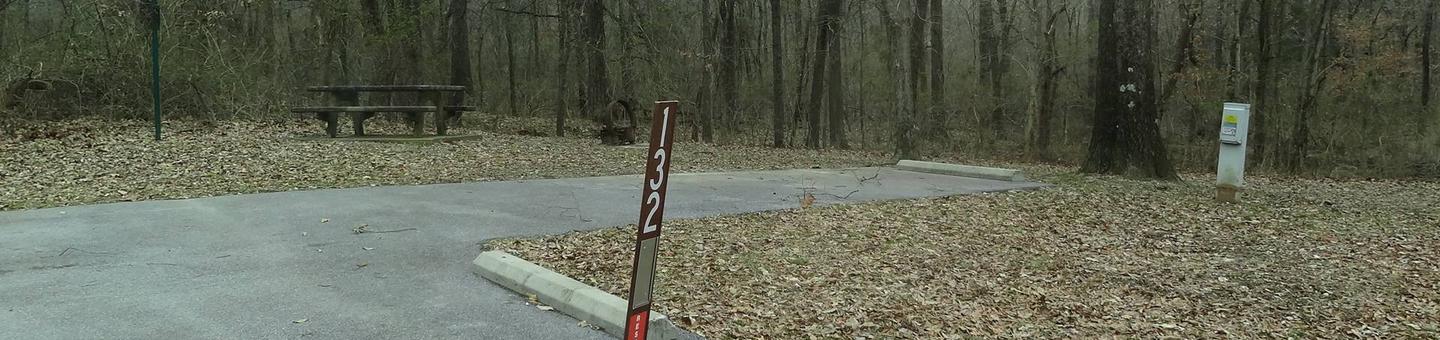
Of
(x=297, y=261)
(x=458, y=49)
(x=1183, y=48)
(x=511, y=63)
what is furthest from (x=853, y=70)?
(x=297, y=261)

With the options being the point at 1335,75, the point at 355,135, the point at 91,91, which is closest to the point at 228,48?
the point at 91,91

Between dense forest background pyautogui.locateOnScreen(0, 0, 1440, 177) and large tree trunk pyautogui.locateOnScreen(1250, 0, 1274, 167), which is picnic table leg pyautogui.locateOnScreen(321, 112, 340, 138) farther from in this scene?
large tree trunk pyautogui.locateOnScreen(1250, 0, 1274, 167)

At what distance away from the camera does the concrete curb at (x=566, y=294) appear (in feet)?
13.9

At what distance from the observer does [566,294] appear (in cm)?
472

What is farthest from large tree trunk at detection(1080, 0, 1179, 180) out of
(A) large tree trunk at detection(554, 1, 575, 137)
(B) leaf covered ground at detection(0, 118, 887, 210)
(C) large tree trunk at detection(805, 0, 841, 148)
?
(A) large tree trunk at detection(554, 1, 575, 137)

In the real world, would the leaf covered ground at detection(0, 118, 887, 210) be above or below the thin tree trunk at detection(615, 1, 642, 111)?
below

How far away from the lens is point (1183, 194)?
→ 10.7 meters

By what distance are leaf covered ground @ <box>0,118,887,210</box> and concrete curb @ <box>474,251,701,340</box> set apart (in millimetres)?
4423

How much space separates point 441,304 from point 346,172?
6100 millimetres

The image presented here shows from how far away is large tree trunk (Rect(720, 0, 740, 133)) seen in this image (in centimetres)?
2141

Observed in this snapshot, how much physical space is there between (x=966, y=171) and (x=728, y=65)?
10.0 metres

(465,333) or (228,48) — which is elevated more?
(228,48)

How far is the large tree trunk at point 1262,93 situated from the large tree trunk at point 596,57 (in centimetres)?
1328

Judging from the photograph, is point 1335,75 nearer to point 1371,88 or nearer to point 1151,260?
point 1371,88
